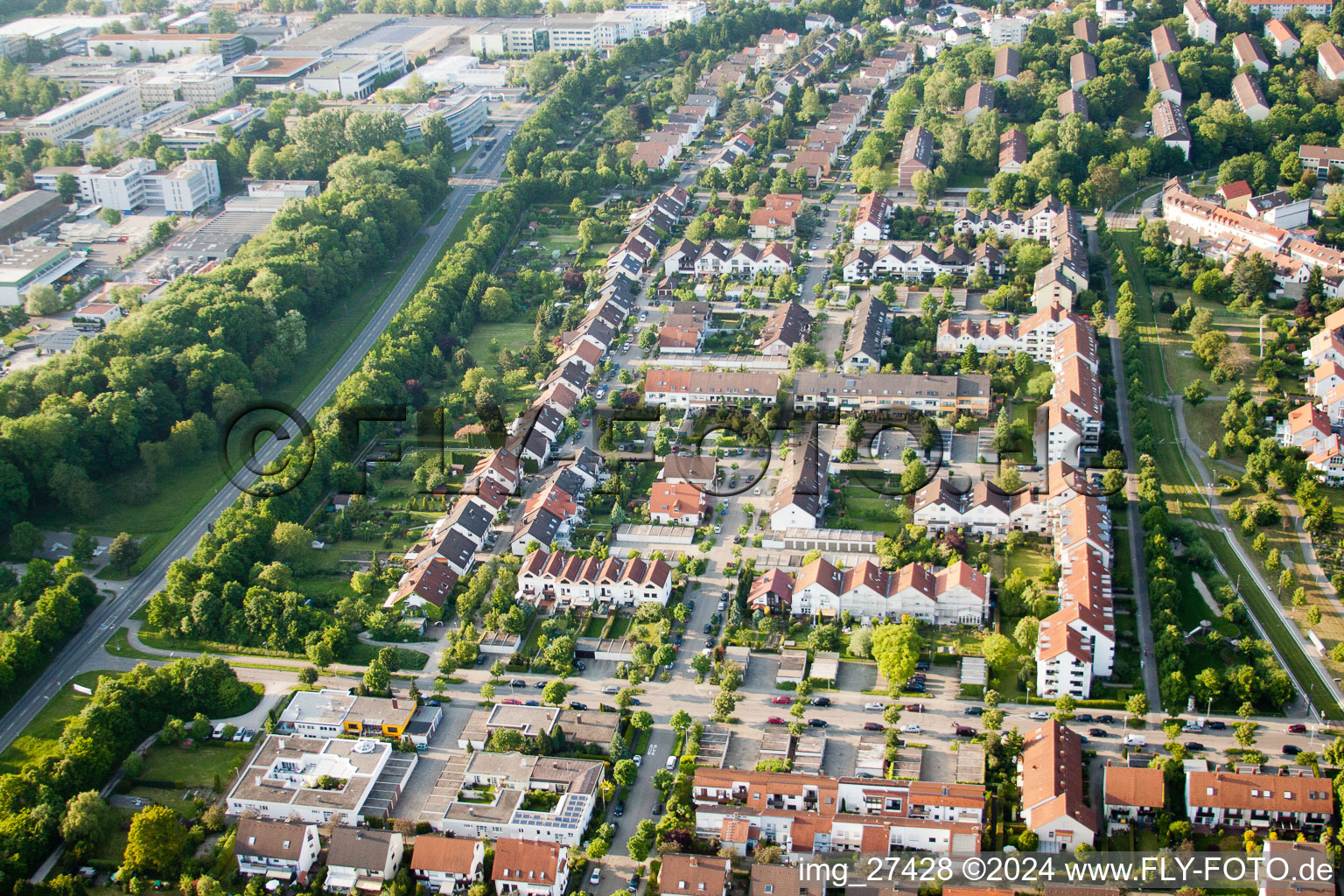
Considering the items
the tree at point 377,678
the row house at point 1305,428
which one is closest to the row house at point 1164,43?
the row house at point 1305,428

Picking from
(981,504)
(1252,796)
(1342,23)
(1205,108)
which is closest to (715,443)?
(981,504)

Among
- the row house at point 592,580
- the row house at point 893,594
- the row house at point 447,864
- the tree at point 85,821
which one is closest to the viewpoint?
the row house at point 447,864

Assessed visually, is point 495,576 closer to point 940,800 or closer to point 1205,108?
point 940,800

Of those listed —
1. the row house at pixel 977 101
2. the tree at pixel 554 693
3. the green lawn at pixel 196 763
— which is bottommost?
the green lawn at pixel 196 763

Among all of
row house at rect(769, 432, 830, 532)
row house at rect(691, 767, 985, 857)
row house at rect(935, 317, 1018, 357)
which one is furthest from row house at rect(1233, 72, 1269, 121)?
row house at rect(691, 767, 985, 857)

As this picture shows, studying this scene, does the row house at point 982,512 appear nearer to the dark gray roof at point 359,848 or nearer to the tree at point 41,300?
the dark gray roof at point 359,848

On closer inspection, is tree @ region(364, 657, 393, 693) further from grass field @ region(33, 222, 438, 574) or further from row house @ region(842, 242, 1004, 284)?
row house @ region(842, 242, 1004, 284)
